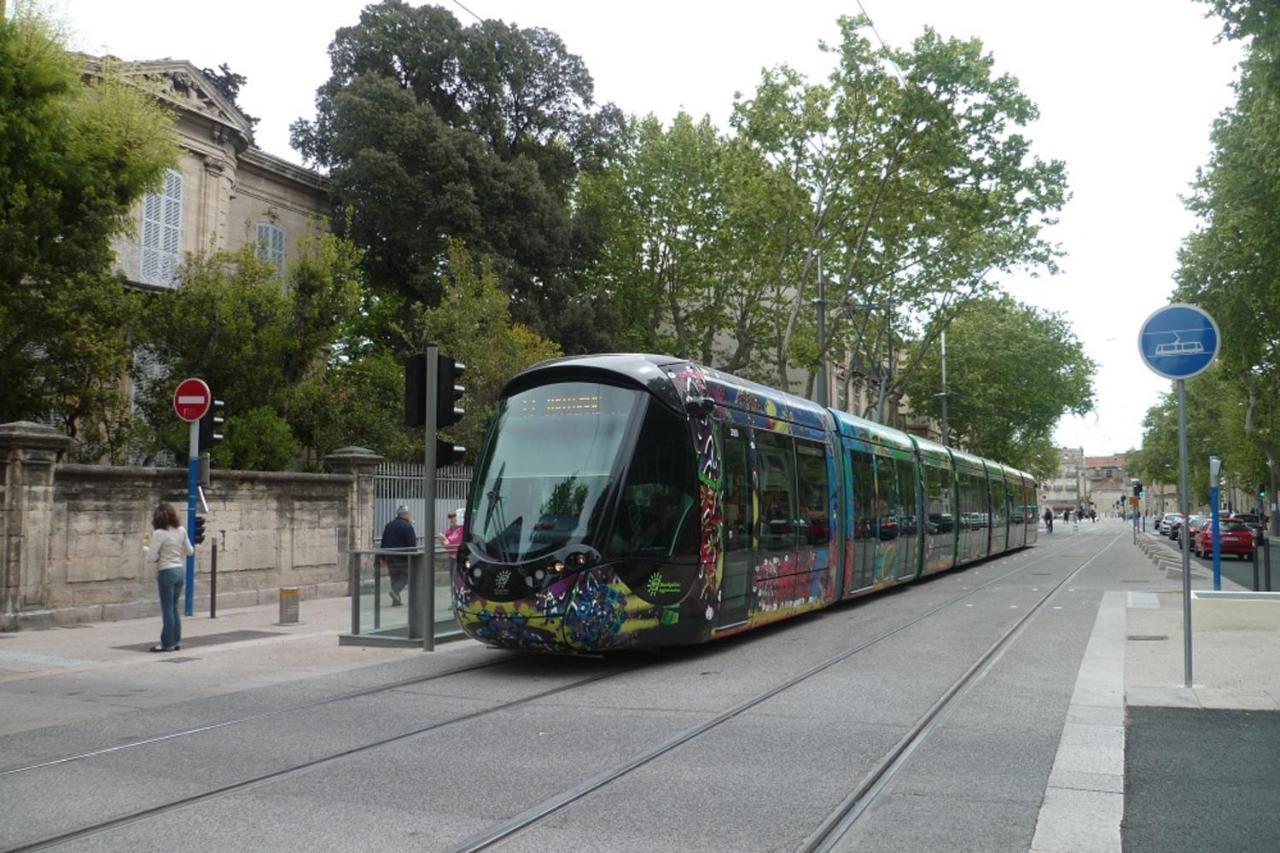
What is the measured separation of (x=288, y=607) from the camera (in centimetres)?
1574

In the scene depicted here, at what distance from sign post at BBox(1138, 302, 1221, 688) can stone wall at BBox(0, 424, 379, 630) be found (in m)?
12.6

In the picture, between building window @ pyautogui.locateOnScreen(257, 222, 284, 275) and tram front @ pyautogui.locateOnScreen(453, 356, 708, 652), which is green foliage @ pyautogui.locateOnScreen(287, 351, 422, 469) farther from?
tram front @ pyautogui.locateOnScreen(453, 356, 708, 652)

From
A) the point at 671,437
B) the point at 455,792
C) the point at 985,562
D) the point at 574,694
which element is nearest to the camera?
the point at 455,792

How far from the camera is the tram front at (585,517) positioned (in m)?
10.0

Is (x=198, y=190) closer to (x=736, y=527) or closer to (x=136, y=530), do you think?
(x=136, y=530)

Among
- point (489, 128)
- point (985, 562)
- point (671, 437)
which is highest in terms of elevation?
point (489, 128)

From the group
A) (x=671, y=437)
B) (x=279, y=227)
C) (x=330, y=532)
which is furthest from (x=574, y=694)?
(x=279, y=227)

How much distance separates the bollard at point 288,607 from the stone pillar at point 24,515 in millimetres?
2899

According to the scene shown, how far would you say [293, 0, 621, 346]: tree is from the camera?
111ft

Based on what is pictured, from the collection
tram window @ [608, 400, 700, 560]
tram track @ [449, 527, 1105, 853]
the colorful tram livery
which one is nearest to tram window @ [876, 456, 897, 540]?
tram track @ [449, 527, 1105, 853]

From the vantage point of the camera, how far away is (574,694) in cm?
936

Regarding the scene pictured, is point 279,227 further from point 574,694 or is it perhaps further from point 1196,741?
point 1196,741

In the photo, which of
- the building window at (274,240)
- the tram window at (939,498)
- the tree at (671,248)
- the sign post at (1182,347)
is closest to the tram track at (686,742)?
the sign post at (1182,347)

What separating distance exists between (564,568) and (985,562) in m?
24.3
